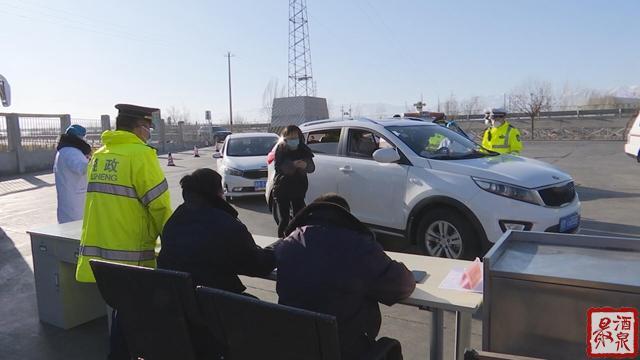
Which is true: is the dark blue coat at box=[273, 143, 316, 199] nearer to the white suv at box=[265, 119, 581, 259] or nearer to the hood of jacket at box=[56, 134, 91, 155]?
the white suv at box=[265, 119, 581, 259]

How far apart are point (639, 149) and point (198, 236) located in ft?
41.1

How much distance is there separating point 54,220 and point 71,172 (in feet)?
16.4

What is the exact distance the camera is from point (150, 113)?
3.52m

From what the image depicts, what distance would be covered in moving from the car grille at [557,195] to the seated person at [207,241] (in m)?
3.50

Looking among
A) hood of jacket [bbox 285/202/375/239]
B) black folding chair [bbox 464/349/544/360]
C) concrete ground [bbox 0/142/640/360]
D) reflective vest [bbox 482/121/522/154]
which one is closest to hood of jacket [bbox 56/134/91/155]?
concrete ground [bbox 0/142/640/360]

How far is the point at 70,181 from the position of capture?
544 centimetres

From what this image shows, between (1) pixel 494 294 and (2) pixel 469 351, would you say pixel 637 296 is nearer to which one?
(1) pixel 494 294

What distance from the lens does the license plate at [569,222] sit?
520cm

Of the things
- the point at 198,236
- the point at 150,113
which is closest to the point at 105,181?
the point at 150,113

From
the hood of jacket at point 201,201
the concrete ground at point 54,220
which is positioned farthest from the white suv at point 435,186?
the hood of jacket at point 201,201

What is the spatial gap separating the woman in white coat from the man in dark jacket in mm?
3830

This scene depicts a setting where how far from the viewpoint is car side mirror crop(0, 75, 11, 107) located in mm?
A: 11055

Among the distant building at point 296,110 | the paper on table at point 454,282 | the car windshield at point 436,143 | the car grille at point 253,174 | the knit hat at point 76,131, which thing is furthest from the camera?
the distant building at point 296,110

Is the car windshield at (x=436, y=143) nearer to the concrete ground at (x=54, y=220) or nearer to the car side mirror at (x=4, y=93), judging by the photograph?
the concrete ground at (x=54, y=220)
